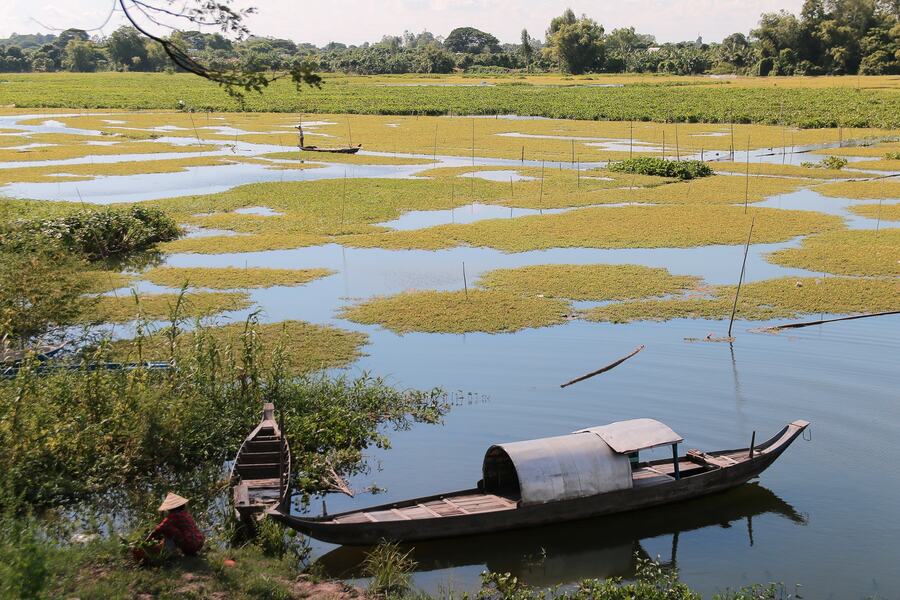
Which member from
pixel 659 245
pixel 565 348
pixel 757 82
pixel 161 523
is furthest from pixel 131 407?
pixel 757 82

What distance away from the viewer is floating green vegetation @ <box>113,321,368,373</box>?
44.0 feet

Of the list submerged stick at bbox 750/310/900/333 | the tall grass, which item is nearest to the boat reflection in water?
the tall grass

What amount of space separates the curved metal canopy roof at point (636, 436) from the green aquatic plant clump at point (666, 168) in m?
23.9

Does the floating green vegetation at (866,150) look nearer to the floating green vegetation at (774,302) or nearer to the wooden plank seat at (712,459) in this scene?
the floating green vegetation at (774,302)

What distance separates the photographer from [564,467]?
29.8 ft

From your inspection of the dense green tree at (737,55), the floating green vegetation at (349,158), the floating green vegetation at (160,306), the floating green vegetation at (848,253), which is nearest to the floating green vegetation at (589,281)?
the floating green vegetation at (848,253)

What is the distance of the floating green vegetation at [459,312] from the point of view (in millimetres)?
15844

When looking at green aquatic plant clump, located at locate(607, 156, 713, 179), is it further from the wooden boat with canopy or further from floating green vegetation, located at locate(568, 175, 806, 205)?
the wooden boat with canopy

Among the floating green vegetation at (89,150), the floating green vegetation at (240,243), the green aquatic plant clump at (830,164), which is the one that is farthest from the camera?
the floating green vegetation at (89,150)

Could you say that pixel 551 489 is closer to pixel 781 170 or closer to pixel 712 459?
pixel 712 459

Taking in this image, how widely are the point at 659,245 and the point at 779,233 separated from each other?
345 cm

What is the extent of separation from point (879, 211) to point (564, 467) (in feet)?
65.2

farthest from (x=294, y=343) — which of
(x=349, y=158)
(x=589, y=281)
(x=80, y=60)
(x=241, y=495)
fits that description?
(x=80, y=60)

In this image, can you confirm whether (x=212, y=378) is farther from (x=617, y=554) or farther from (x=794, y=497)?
(x=794, y=497)
